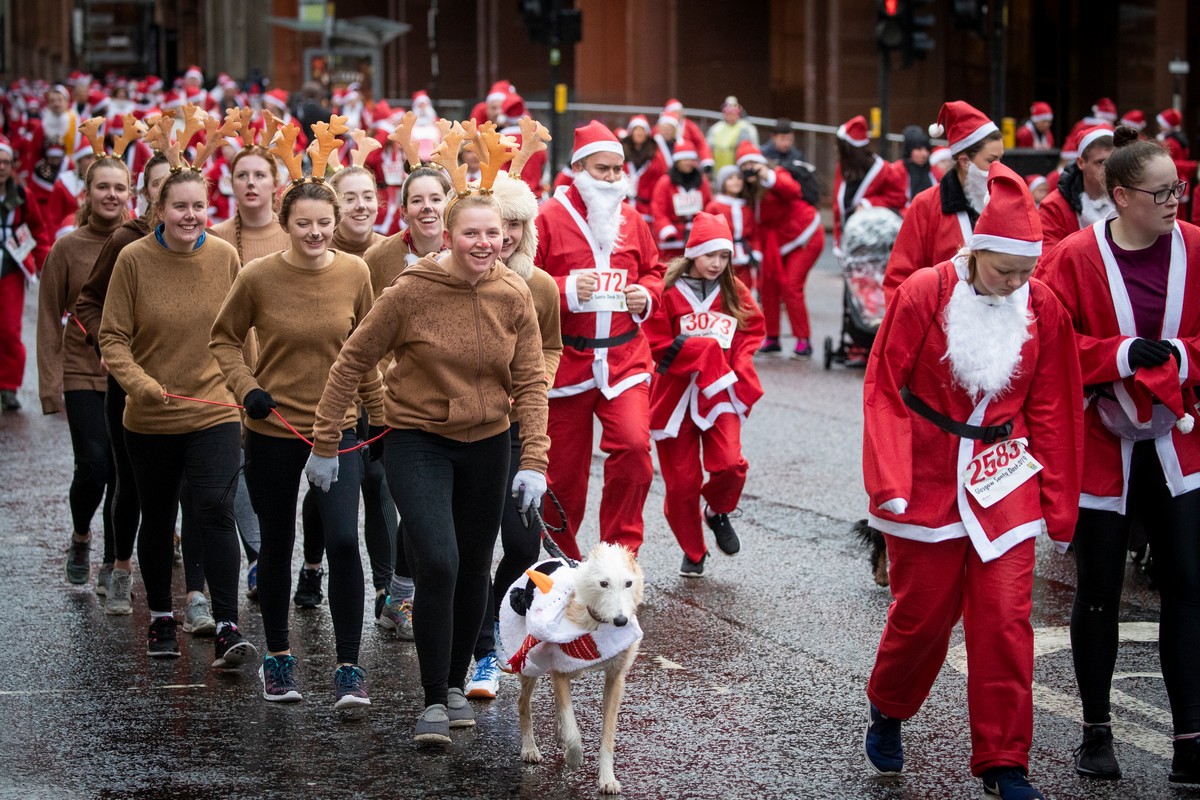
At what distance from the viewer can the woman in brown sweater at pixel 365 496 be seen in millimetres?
7551

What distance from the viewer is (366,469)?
296 inches

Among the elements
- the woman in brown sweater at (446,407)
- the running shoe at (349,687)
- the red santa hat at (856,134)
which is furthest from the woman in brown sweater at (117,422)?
the red santa hat at (856,134)

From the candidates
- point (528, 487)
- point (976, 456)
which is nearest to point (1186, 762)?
point (976, 456)

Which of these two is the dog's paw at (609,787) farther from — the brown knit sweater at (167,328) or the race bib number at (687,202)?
the race bib number at (687,202)

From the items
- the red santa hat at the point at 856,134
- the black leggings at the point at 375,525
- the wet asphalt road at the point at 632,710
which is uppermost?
the red santa hat at the point at 856,134

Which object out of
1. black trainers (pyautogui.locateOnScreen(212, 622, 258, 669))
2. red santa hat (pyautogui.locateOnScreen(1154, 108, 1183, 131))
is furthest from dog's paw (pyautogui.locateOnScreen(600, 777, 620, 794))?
red santa hat (pyautogui.locateOnScreen(1154, 108, 1183, 131))

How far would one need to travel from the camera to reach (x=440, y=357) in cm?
579

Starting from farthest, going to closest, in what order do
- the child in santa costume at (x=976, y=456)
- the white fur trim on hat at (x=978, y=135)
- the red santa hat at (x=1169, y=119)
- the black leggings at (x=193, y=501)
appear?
1. the red santa hat at (x=1169, y=119)
2. the white fur trim on hat at (x=978, y=135)
3. the black leggings at (x=193, y=501)
4. the child in santa costume at (x=976, y=456)

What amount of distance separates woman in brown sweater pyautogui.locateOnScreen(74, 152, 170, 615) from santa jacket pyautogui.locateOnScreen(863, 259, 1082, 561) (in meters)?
3.33

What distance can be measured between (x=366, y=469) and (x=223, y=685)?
1.26 metres

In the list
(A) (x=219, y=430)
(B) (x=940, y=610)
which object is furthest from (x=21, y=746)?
(B) (x=940, y=610)

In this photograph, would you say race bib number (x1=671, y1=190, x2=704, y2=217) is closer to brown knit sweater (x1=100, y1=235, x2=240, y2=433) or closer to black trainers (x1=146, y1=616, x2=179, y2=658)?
brown knit sweater (x1=100, y1=235, x2=240, y2=433)

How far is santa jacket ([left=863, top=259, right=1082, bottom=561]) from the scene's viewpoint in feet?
17.3

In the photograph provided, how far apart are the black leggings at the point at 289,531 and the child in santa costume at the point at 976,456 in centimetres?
193
